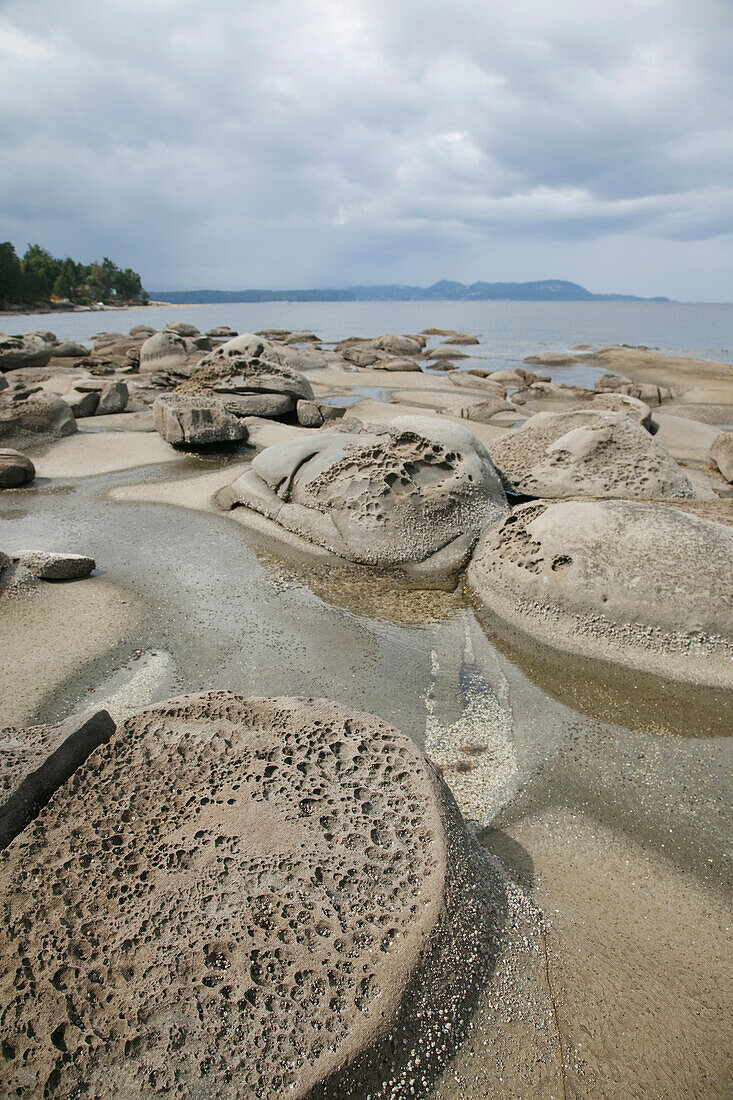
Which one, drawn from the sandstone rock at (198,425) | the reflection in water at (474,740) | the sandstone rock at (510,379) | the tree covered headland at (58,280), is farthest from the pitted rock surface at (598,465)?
the tree covered headland at (58,280)

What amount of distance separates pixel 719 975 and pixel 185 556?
13.8 ft

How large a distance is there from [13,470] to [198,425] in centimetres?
217

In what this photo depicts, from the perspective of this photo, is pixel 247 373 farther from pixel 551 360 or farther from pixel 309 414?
pixel 551 360

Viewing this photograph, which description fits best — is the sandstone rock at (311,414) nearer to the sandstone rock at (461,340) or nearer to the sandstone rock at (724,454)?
the sandstone rock at (724,454)

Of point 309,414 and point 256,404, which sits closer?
point 256,404

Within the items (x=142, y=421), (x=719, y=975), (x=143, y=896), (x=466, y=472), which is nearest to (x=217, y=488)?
(x=466, y=472)

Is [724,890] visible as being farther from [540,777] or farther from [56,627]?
[56,627]

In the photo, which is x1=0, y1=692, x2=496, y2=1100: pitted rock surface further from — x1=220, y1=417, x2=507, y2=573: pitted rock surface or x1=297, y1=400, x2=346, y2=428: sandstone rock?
x1=297, y1=400, x2=346, y2=428: sandstone rock

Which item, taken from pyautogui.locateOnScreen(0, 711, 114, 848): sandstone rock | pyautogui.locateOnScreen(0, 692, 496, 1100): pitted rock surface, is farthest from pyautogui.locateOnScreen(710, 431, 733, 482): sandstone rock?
pyautogui.locateOnScreen(0, 711, 114, 848): sandstone rock

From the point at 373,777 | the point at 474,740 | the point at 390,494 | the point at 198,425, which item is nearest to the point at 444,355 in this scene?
the point at 198,425

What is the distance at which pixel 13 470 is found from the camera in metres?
6.52

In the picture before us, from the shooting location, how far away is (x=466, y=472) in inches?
206

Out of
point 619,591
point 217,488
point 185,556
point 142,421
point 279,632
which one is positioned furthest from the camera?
point 142,421

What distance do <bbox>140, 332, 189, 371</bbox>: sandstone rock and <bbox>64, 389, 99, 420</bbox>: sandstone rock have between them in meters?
6.31
